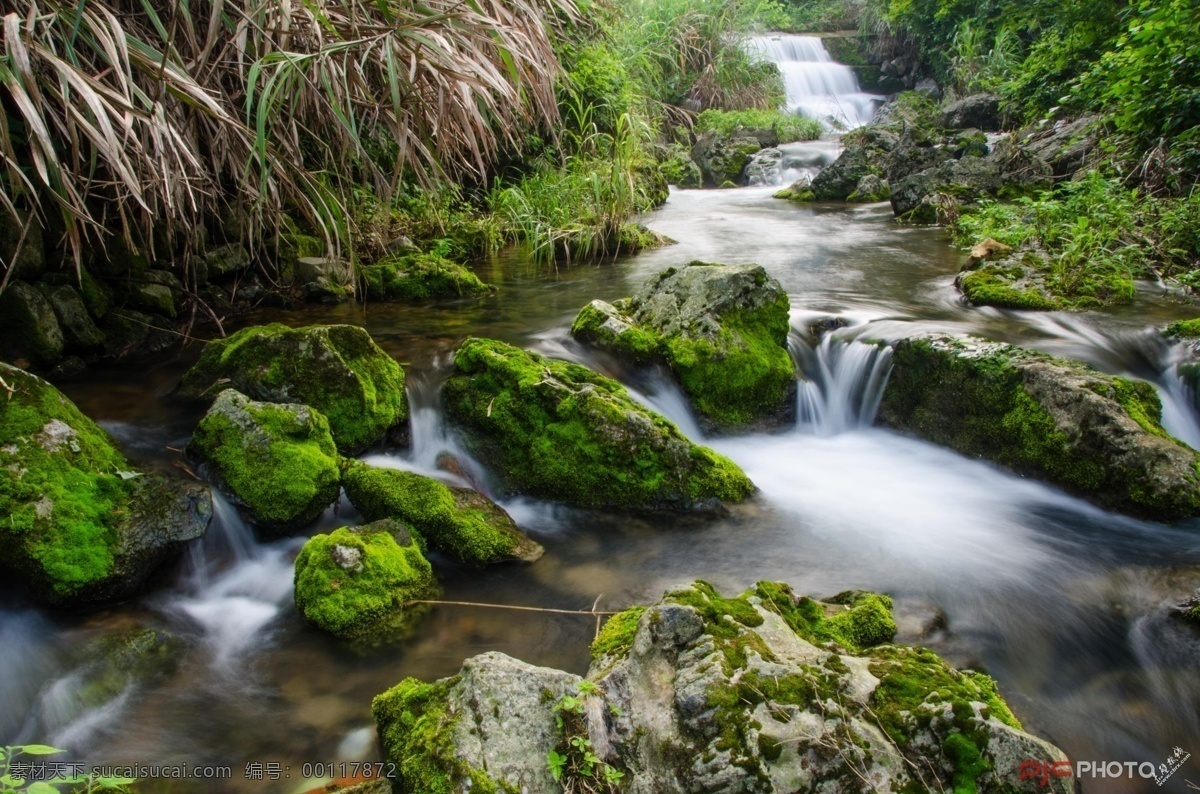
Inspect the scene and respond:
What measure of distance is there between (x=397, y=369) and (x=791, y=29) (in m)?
26.2

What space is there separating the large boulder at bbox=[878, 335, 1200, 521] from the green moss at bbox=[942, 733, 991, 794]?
2.53m

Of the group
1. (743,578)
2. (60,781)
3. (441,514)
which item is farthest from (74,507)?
(743,578)

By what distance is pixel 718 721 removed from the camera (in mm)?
1729

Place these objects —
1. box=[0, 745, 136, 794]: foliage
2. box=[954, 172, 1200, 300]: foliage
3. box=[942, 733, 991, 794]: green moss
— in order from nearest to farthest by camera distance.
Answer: box=[942, 733, 991, 794]: green moss < box=[0, 745, 136, 794]: foliage < box=[954, 172, 1200, 300]: foliage

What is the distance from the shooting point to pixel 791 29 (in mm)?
25547

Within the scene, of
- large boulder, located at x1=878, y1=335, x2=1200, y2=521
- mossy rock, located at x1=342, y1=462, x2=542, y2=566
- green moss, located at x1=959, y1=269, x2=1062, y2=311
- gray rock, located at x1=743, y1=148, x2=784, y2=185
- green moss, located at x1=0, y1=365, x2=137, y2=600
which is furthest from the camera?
gray rock, located at x1=743, y1=148, x2=784, y2=185

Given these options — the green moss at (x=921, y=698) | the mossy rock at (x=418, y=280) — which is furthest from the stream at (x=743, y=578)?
the mossy rock at (x=418, y=280)

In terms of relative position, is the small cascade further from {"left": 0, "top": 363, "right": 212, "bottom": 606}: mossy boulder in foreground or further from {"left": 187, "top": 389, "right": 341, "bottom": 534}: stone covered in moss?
{"left": 0, "top": 363, "right": 212, "bottom": 606}: mossy boulder in foreground

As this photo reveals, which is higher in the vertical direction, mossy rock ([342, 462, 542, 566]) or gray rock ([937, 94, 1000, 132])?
gray rock ([937, 94, 1000, 132])

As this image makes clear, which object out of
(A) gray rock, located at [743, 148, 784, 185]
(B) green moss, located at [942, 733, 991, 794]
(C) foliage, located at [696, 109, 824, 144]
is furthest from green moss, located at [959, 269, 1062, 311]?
(C) foliage, located at [696, 109, 824, 144]

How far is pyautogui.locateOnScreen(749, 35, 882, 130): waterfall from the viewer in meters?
19.5

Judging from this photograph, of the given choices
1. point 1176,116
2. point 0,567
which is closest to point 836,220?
point 1176,116

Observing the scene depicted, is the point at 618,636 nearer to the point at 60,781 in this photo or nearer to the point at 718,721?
the point at 718,721

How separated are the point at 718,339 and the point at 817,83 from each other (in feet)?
64.5
